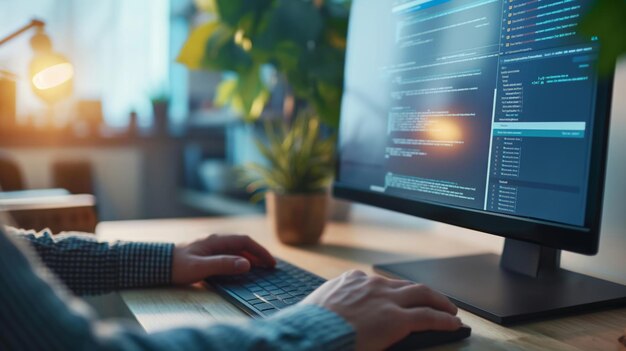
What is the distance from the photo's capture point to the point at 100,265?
2.60 ft

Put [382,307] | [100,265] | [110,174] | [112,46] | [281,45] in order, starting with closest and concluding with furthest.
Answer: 1. [382,307]
2. [100,265]
3. [281,45]
4. [110,174]
5. [112,46]

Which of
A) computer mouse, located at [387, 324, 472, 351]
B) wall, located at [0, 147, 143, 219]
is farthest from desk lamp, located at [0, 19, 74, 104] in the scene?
wall, located at [0, 147, 143, 219]

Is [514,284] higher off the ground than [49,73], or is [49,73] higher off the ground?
[49,73]

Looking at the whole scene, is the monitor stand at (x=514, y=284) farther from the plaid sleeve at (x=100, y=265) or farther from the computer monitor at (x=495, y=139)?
the plaid sleeve at (x=100, y=265)

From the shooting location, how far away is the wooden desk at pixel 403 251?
583 mm

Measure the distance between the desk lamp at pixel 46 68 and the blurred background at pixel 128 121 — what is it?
5.55 ft

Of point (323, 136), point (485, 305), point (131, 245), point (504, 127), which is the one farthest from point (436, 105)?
point (323, 136)

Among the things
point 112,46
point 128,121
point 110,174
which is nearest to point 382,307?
point 128,121

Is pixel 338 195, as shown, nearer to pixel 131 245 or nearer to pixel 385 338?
pixel 131 245

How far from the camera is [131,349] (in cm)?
42

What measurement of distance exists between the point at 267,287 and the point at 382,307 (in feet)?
0.73

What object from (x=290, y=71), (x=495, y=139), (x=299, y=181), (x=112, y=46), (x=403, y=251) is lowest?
(x=403, y=251)

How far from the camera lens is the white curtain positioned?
12.4ft

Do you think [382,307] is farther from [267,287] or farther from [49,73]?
[49,73]
